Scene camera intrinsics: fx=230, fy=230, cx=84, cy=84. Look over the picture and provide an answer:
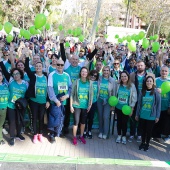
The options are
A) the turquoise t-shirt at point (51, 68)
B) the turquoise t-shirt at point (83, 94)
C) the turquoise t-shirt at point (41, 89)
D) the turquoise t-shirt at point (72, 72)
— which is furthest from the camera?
the turquoise t-shirt at point (51, 68)

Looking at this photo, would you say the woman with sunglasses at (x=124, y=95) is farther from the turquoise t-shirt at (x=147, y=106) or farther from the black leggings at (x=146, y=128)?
the black leggings at (x=146, y=128)

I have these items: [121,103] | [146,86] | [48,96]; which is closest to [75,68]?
[48,96]

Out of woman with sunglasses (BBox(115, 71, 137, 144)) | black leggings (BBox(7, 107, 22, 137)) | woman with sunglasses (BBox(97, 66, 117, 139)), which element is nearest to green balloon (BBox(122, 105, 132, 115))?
woman with sunglasses (BBox(115, 71, 137, 144))

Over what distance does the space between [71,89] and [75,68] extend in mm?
661

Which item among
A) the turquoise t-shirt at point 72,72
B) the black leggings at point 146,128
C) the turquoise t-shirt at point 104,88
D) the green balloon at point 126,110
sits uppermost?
the turquoise t-shirt at point 72,72

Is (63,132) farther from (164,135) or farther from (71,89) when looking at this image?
(164,135)

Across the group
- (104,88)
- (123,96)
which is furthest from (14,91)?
(123,96)

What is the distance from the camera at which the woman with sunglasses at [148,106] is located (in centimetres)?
446

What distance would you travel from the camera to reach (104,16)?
43719 mm

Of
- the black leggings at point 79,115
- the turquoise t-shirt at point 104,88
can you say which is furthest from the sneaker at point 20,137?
the turquoise t-shirt at point 104,88

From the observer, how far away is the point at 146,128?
15.3ft

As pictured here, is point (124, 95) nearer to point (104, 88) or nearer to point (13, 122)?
point (104, 88)

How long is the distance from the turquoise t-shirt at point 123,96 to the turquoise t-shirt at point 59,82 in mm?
1104

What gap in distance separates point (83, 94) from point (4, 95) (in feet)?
4.99
